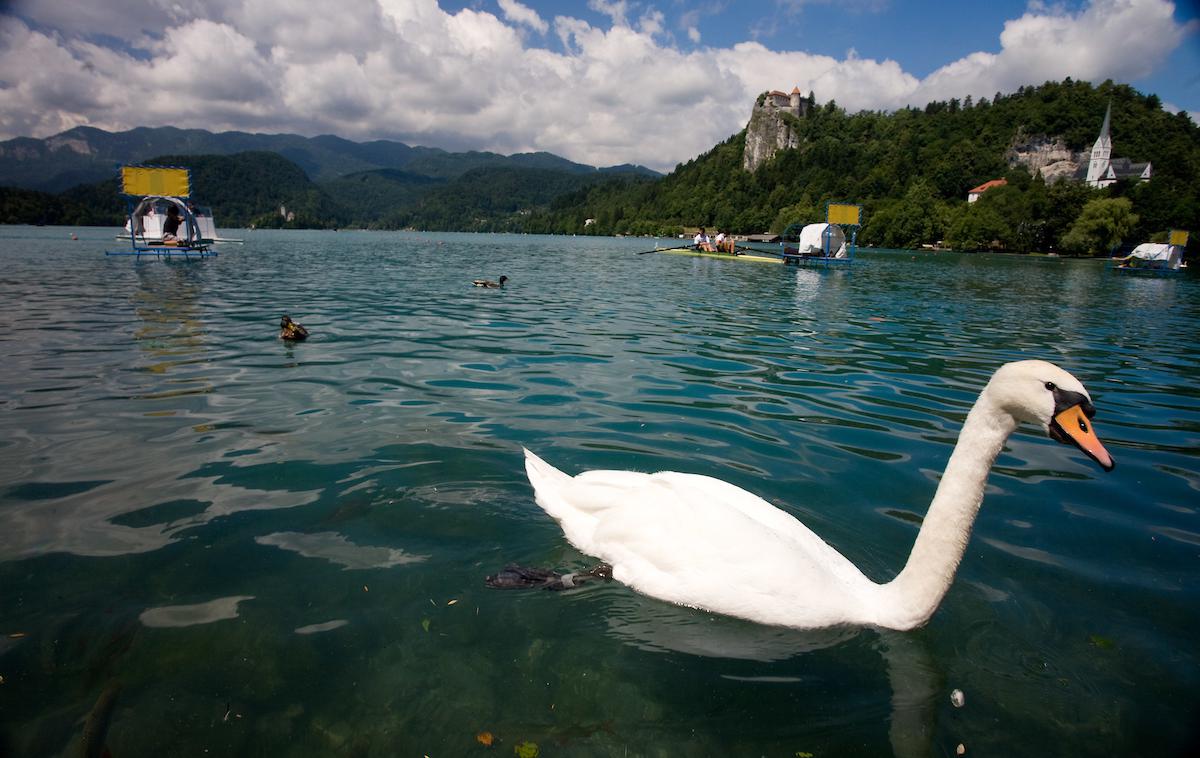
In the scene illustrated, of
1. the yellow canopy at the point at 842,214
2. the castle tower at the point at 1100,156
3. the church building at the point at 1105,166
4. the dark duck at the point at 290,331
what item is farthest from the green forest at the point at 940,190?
the dark duck at the point at 290,331

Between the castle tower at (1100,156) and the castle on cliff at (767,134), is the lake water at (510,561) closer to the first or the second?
the castle tower at (1100,156)

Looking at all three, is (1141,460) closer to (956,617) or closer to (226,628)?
(956,617)

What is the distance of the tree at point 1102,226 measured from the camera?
231 ft

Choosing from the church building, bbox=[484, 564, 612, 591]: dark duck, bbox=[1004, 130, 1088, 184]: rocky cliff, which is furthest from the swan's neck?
bbox=[1004, 130, 1088, 184]: rocky cliff

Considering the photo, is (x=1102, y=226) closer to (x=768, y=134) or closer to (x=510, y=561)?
(x=510, y=561)

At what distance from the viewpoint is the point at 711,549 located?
3.36m

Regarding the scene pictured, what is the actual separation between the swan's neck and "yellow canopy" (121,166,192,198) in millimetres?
36632

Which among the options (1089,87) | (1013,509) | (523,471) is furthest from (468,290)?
(1089,87)

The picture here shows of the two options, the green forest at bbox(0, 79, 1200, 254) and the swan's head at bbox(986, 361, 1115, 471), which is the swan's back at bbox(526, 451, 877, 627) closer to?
the swan's head at bbox(986, 361, 1115, 471)

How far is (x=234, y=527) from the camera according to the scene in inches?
168

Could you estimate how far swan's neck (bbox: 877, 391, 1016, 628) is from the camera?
303cm

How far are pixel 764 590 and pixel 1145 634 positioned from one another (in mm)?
2306

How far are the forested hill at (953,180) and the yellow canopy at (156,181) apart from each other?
3526 inches

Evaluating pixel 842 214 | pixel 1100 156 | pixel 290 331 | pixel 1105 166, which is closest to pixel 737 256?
pixel 842 214
